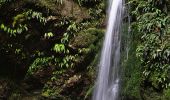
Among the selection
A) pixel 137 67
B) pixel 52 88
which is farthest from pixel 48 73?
pixel 137 67

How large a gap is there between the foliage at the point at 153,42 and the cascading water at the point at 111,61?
0.55 meters

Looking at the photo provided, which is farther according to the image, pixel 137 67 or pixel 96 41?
pixel 96 41

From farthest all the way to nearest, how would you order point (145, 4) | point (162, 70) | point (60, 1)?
point (60, 1)
point (145, 4)
point (162, 70)

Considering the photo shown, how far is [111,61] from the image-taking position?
9781 mm

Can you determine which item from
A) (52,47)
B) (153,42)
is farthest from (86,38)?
(153,42)

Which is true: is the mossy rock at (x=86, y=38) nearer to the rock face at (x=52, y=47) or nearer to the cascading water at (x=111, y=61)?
the rock face at (x=52, y=47)

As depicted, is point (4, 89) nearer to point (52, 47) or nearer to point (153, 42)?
point (52, 47)

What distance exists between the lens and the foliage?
28.6ft

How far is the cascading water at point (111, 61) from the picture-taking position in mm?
9422

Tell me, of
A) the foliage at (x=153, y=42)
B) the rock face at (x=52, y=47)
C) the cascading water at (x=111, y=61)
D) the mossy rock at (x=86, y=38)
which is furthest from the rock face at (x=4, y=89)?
the foliage at (x=153, y=42)

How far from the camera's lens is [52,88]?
10.6 metres

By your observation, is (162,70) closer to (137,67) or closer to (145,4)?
(137,67)

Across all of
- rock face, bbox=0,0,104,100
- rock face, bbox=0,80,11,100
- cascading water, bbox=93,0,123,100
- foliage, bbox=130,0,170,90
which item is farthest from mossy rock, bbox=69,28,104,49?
rock face, bbox=0,80,11,100

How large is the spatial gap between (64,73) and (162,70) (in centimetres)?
316
